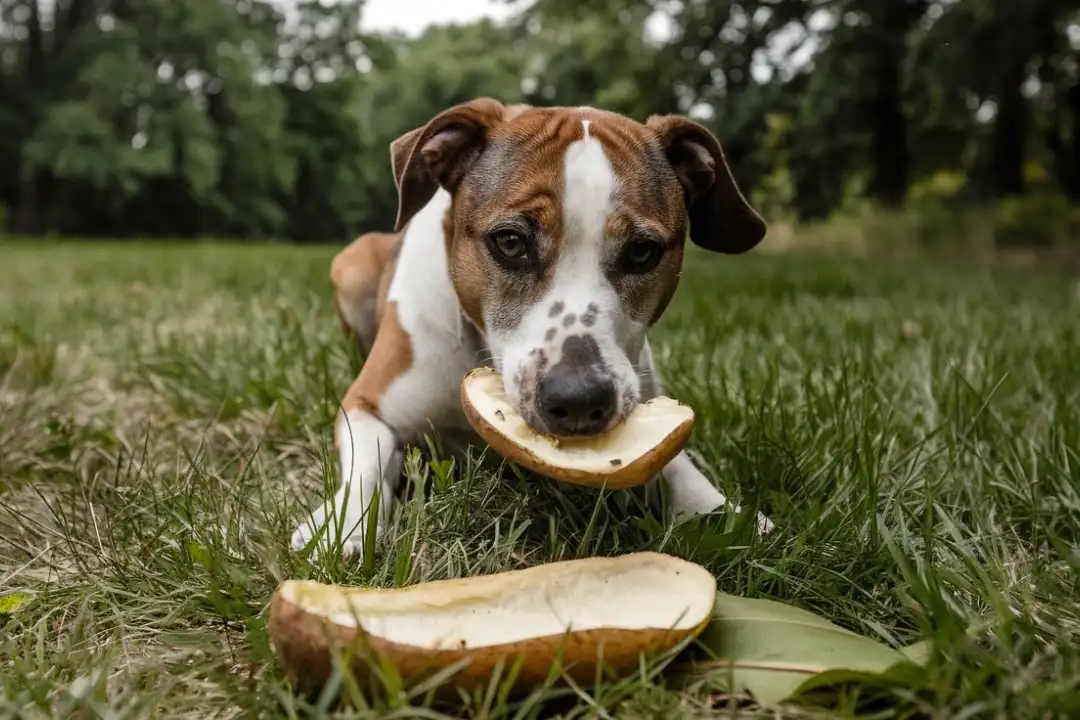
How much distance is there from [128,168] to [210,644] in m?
24.8

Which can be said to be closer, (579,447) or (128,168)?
(579,447)

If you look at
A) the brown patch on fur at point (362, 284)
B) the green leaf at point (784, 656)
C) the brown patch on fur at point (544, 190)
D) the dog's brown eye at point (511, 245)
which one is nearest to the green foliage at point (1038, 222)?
the brown patch on fur at point (362, 284)

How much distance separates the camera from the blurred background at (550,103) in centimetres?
1054

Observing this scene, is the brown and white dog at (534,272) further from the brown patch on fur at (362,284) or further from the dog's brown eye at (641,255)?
the brown patch on fur at (362,284)

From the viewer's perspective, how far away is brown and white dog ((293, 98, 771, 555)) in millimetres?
2121

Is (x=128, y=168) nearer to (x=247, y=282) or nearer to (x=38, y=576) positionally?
(x=247, y=282)

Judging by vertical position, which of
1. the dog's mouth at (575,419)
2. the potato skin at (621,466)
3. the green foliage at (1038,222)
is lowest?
the green foliage at (1038,222)

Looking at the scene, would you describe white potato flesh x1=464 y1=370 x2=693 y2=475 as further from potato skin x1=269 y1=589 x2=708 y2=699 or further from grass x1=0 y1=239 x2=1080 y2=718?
potato skin x1=269 y1=589 x2=708 y2=699

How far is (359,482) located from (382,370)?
484 mm

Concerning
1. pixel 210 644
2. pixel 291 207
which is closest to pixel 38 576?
pixel 210 644

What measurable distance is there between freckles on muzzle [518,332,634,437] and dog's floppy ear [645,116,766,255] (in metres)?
0.86

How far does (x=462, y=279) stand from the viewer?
2525mm

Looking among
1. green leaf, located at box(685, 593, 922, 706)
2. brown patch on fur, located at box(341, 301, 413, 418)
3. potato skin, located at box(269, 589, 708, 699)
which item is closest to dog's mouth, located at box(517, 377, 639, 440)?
green leaf, located at box(685, 593, 922, 706)

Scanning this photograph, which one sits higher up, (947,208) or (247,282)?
(247,282)
